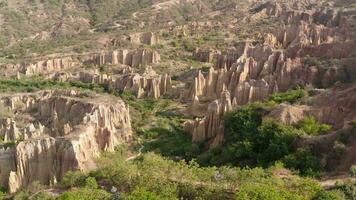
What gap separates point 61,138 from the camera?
3788cm

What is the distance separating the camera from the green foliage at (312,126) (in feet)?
118

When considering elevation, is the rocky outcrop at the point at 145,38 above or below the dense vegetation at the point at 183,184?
below

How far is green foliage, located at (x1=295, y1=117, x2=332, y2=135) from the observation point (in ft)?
118

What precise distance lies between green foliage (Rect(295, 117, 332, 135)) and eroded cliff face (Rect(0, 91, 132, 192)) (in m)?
14.5

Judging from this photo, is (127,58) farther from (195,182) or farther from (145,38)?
(195,182)

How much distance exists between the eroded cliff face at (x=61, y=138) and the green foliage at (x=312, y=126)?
14.5 metres

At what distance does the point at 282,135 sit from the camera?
35.5 m

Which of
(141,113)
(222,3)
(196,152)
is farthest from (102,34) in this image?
(196,152)

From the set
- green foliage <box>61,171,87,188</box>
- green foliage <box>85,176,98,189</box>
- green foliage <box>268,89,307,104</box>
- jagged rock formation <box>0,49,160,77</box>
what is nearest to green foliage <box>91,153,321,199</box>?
green foliage <box>61,171,87,188</box>

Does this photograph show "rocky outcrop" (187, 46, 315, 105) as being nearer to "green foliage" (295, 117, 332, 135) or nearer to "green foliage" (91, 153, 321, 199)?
"green foliage" (295, 117, 332, 135)

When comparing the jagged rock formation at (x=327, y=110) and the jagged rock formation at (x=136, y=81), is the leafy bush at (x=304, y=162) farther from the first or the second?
the jagged rock formation at (x=136, y=81)

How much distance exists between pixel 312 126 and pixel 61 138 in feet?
56.3

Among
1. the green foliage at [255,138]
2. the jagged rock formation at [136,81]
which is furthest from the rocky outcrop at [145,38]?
the green foliage at [255,138]

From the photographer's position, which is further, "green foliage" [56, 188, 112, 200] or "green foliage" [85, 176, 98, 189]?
"green foliage" [85, 176, 98, 189]
